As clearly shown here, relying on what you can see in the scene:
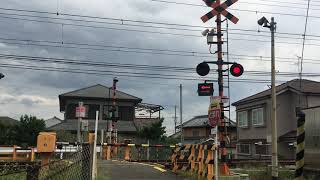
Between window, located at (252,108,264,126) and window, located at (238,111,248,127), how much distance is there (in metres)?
1.23

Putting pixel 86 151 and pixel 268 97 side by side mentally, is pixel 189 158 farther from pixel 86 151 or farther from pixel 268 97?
pixel 268 97

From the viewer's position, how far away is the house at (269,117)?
35.1 metres

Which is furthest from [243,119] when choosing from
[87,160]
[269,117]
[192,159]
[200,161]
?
[87,160]

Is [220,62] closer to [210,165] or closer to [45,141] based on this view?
[210,165]

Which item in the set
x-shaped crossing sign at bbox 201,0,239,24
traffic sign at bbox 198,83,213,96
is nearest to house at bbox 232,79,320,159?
x-shaped crossing sign at bbox 201,0,239,24

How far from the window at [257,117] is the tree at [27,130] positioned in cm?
1916

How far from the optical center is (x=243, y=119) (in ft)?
135

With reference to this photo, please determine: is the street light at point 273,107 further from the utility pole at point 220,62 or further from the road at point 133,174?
the road at point 133,174

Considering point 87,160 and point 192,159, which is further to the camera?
point 192,159

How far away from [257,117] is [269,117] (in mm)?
1849

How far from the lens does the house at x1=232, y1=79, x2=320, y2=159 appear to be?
35062mm

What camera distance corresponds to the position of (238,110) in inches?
1655

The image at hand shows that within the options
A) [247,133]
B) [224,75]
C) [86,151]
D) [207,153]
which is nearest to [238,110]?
[247,133]

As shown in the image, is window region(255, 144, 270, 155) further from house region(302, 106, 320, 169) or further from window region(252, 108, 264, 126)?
house region(302, 106, 320, 169)
